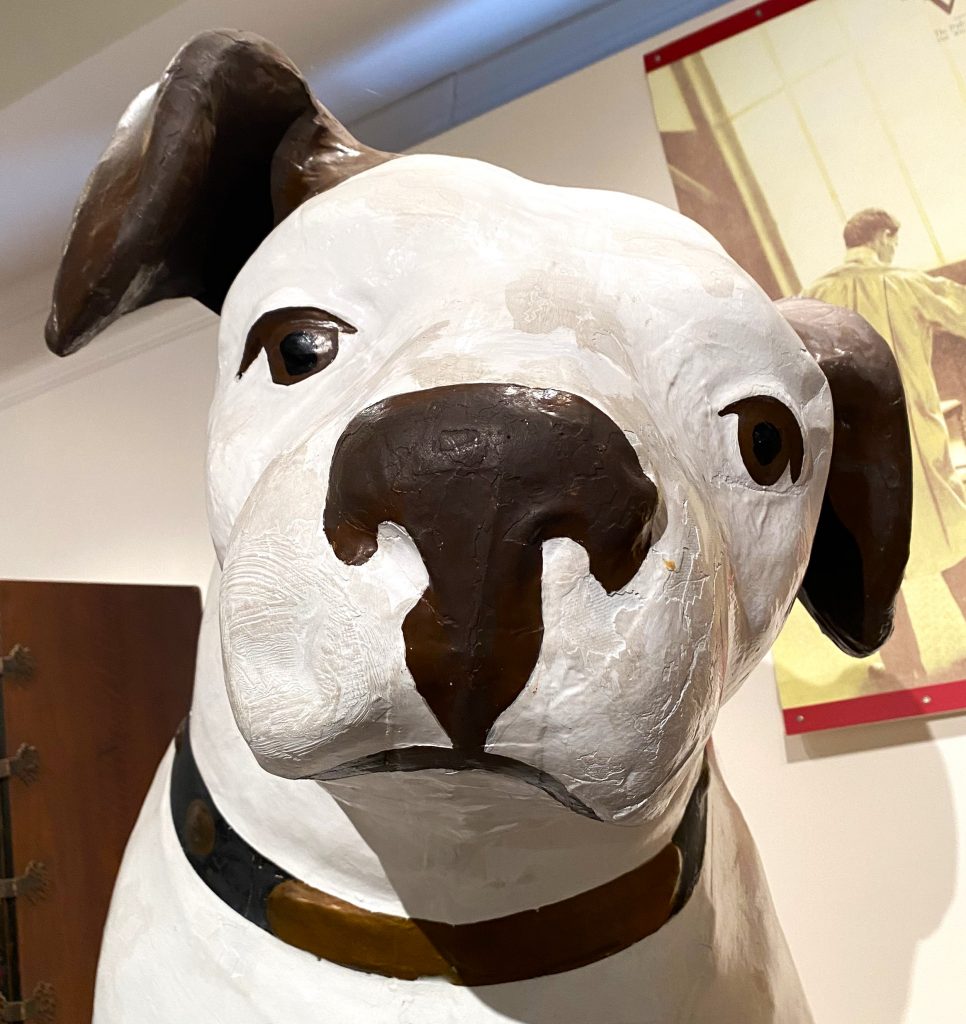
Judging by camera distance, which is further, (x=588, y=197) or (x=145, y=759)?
(x=145, y=759)

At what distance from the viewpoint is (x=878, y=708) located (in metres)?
1.03

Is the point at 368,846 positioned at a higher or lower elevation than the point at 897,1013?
higher

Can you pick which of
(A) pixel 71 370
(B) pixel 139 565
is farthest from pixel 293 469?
(A) pixel 71 370

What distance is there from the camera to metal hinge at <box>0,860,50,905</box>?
1.22 metres

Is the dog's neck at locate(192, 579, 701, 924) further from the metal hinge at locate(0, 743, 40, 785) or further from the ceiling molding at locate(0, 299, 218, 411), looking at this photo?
the ceiling molding at locate(0, 299, 218, 411)

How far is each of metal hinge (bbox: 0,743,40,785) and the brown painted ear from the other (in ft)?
3.18

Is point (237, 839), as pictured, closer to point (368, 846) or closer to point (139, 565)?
point (368, 846)

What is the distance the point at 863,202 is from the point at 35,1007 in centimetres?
126

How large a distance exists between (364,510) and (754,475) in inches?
Result: 8.9

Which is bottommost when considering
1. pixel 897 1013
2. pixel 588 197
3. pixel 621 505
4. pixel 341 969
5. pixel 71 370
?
pixel 897 1013

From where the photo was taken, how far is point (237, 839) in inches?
22.8

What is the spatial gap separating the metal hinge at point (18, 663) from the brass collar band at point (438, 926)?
0.81 m

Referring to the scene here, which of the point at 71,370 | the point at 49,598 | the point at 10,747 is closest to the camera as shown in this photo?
the point at 10,747

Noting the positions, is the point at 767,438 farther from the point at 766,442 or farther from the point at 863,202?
the point at 863,202
